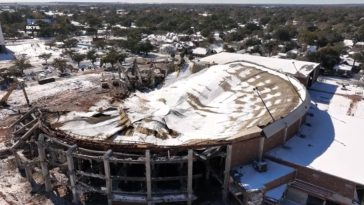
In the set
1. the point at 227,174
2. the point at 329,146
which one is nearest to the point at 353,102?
the point at 329,146

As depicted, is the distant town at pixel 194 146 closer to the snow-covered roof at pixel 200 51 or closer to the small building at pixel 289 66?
the small building at pixel 289 66

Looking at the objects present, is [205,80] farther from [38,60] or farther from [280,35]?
[280,35]

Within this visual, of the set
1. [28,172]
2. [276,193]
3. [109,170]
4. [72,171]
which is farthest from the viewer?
[28,172]

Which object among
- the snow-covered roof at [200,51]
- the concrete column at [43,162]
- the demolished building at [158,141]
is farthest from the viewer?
the snow-covered roof at [200,51]

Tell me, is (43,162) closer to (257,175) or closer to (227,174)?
(227,174)

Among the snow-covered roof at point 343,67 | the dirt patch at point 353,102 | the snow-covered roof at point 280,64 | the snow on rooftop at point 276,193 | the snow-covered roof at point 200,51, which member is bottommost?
the snow on rooftop at point 276,193

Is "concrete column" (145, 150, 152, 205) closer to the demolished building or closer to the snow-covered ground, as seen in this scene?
the demolished building

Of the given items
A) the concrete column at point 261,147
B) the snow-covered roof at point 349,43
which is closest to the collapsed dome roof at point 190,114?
the concrete column at point 261,147
